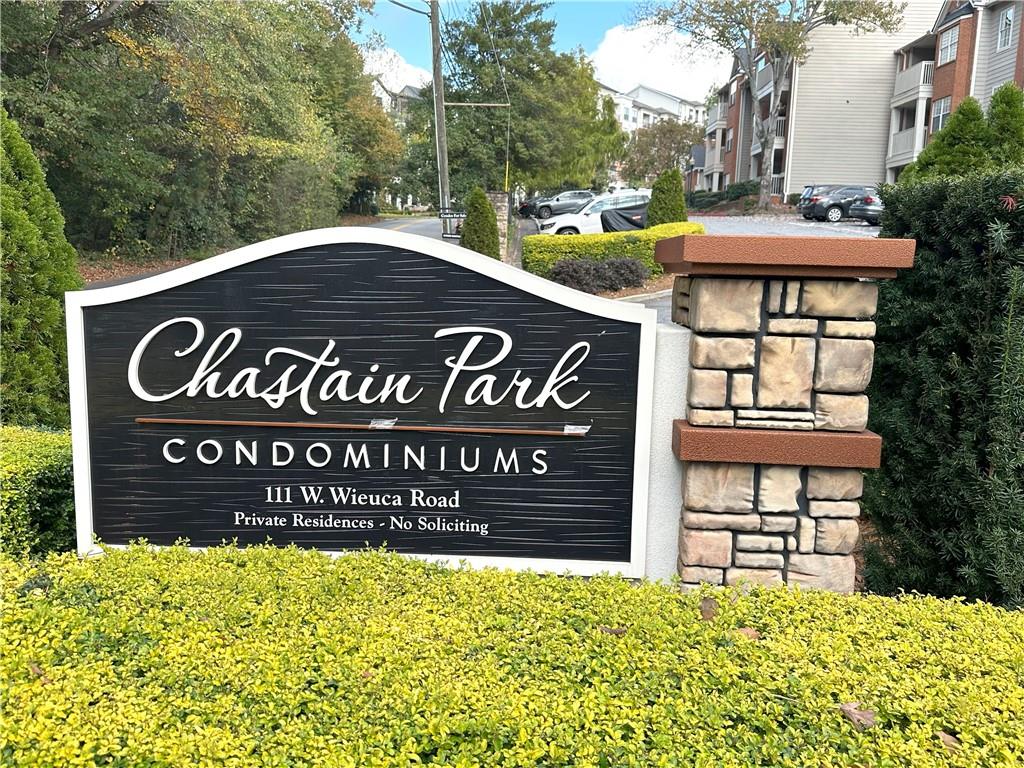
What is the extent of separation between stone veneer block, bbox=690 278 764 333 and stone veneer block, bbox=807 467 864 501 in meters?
0.72

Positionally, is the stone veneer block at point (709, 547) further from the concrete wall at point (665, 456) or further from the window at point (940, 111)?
the window at point (940, 111)

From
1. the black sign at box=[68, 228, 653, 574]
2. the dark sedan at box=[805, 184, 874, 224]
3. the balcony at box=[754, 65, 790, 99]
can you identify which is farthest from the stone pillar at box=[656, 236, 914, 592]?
the balcony at box=[754, 65, 790, 99]

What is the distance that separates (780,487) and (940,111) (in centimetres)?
3519

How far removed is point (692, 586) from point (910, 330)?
171 centimetres

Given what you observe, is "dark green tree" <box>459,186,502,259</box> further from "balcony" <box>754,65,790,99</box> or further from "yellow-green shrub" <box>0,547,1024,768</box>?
"balcony" <box>754,65,790,99</box>

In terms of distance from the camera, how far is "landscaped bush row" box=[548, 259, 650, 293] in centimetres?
1662

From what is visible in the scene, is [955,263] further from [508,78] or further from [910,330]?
[508,78]

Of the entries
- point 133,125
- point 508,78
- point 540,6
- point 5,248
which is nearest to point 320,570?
point 5,248

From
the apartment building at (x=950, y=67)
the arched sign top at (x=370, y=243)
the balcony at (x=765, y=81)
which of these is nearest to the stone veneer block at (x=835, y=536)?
the arched sign top at (x=370, y=243)

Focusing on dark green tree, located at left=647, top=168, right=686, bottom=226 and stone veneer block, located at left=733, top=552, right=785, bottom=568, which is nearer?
stone veneer block, located at left=733, top=552, right=785, bottom=568

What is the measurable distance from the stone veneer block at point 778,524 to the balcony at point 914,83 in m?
36.4

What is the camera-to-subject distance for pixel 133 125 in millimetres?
19188

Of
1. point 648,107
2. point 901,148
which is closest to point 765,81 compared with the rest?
point 901,148

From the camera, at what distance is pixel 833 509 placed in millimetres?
3535
